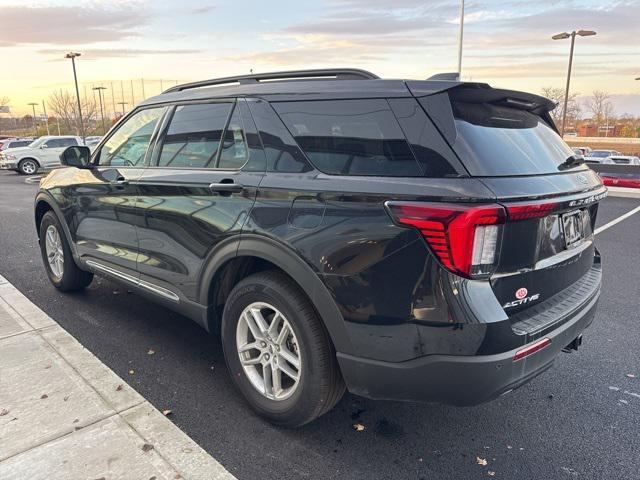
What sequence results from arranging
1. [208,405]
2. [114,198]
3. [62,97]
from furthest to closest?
1. [62,97]
2. [114,198]
3. [208,405]

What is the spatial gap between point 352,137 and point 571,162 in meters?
1.33

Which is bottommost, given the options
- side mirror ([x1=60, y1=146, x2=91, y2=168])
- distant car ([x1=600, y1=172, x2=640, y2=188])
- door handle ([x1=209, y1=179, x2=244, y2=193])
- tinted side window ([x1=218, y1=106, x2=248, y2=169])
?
distant car ([x1=600, y1=172, x2=640, y2=188])

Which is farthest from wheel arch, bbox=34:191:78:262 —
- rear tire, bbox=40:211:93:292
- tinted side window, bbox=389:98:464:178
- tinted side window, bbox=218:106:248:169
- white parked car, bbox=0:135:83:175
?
white parked car, bbox=0:135:83:175

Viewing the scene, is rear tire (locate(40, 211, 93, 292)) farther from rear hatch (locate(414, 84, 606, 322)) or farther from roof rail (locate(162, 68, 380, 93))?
rear hatch (locate(414, 84, 606, 322))

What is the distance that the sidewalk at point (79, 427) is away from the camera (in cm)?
238

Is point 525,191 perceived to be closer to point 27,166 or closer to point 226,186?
point 226,186

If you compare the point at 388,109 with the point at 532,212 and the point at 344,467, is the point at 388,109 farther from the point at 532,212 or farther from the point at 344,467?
the point at 344,467

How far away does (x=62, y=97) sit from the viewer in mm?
56219

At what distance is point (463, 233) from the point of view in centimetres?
199

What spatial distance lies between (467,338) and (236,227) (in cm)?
140

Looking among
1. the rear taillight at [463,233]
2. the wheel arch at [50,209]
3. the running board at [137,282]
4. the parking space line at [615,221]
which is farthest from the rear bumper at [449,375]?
the parking space line at [615,221]

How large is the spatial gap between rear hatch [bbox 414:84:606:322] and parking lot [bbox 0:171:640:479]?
787 mm

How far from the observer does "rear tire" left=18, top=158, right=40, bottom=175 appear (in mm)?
22547

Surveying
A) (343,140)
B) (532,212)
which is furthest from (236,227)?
(532,212)
